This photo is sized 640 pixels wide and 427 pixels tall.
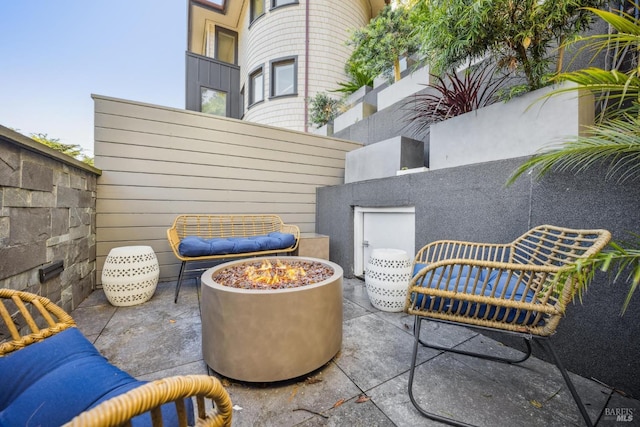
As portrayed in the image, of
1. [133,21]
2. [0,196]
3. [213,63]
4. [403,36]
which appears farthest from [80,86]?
[403,36]

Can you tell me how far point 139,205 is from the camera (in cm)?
277

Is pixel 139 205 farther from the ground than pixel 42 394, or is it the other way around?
pixel 139 205

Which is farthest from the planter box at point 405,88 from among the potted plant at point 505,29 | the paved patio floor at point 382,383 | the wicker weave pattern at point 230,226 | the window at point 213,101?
the window at point 213,101

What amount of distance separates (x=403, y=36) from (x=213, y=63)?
392cm

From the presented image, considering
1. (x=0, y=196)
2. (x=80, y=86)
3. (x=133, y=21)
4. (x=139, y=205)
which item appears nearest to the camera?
(x=0, y=196)

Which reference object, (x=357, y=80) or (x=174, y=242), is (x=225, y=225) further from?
(x=357, y=80)

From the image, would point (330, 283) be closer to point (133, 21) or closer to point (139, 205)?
point (139, 205)

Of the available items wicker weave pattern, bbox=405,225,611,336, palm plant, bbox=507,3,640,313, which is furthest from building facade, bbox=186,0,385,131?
wicker weave pattern, bbox=405,225,611,336

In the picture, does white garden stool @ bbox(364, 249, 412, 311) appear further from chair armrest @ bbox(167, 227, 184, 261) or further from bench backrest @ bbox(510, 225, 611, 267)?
chair armrest @ bbox(167, 227, 184, 261)

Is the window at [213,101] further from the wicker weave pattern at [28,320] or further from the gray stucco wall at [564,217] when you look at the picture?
the wicker weave pattern at [28,320]

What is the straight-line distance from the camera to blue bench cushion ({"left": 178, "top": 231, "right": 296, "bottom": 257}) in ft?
7.94

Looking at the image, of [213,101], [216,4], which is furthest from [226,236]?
[216,4]

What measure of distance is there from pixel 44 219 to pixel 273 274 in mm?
1659

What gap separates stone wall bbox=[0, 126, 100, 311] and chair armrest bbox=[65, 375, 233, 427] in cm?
166
